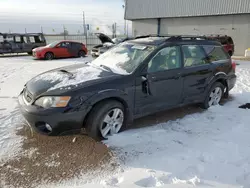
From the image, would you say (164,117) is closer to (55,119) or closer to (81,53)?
(55,119)

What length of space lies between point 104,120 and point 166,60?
5.25 feet

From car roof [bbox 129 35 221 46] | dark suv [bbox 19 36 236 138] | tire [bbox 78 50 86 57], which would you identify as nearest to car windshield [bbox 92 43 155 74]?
dark suv [bbox 19 36 236 138]

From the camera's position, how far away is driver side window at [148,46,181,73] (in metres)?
3.79

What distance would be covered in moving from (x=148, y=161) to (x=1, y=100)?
3986mm

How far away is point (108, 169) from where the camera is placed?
9.23 feet

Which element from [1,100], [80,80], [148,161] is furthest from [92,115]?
[1,100]

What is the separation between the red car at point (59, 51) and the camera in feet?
45.5

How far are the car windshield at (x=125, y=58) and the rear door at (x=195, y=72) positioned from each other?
2.82 ft

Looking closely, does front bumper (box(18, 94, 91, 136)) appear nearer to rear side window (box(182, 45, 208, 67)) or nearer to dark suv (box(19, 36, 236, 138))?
dark suv (box(19, 36, 236, 138))

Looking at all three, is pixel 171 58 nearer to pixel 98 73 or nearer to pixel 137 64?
pixel 137 64

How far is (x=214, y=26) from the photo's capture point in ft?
63.5

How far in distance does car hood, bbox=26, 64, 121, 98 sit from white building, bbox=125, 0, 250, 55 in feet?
59.4

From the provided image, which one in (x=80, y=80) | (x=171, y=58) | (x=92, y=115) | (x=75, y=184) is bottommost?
(x=75, y=184)

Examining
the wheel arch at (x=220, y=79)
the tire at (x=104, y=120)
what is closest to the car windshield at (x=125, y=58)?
the tire at (x=104, y=120)
